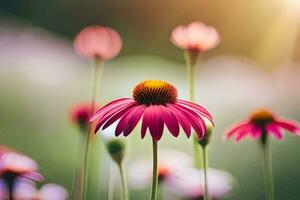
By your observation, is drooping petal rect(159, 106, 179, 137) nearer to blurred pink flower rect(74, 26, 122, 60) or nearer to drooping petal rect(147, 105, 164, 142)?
drooping petal rect(147, 105, 164, 142)

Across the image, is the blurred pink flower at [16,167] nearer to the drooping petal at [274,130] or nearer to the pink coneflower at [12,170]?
the pink coneflower at [12,170]

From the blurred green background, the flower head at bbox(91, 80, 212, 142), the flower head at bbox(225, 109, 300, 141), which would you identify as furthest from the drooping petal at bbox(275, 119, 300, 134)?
the blurred green background

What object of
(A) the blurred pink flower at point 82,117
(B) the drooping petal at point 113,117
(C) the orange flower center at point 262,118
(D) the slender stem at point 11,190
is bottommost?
(D) the slender stem at point 11,190

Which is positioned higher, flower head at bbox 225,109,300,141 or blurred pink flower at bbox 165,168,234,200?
flower head at bbox 225,109,300,141

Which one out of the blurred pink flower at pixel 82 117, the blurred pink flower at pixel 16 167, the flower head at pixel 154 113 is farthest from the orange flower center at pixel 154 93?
the blurred pink flower at pixel 82 117

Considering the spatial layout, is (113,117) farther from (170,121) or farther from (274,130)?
(274,130)

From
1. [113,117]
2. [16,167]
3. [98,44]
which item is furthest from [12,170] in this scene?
[98,44]

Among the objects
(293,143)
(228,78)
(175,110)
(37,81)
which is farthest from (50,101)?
(175,110)

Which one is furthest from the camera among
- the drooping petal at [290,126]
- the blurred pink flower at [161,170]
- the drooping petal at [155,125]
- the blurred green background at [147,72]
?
the blurred green background at [147,72]
